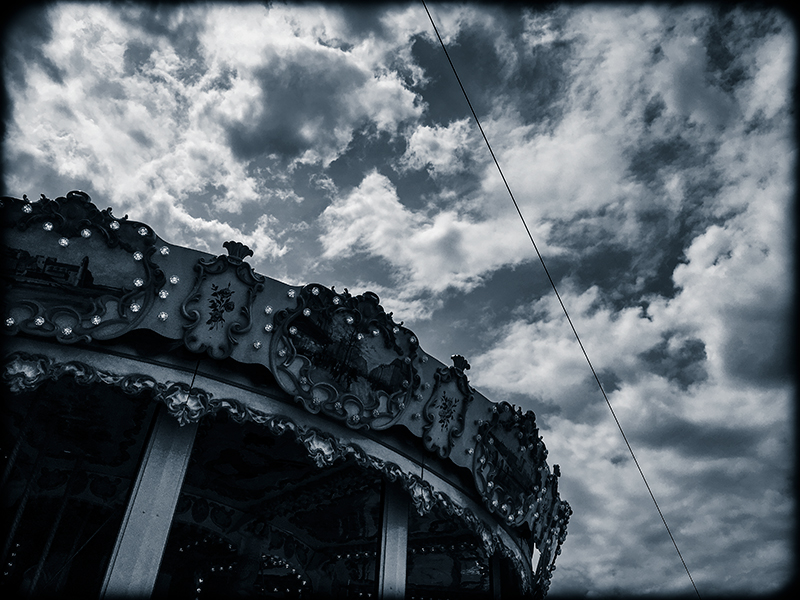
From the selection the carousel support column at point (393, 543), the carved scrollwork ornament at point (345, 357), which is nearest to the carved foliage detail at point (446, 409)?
the carved scrollwork ornament at point (345, 357)

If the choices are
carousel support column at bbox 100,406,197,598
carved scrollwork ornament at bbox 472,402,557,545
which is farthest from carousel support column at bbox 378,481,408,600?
carousel support column at bbox 100,406,197,598

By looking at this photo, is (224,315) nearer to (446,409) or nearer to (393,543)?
(446,409)

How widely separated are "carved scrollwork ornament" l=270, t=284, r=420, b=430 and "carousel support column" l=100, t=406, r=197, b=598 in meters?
1.11

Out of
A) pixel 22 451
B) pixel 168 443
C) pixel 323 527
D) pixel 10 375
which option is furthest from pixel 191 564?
pixel 10 375

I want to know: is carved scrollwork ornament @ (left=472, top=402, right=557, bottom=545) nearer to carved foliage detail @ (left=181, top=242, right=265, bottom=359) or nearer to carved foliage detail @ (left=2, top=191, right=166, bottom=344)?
carved foliage detail @ (left=181, top=242, right=265, bottom=359)

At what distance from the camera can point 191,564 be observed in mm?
10258

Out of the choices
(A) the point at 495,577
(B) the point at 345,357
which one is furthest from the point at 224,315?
(A) the point at 495,577

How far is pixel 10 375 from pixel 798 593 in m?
6.31

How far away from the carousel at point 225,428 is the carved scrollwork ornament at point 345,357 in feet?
0.05

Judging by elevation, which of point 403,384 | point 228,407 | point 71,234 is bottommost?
point 228,407

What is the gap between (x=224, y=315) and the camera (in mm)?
5340

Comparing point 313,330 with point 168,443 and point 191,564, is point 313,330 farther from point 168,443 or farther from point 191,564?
point 191,564

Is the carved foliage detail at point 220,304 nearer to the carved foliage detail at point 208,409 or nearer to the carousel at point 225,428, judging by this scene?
the carousel at point 225,428

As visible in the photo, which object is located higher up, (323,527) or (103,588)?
(323,527)
